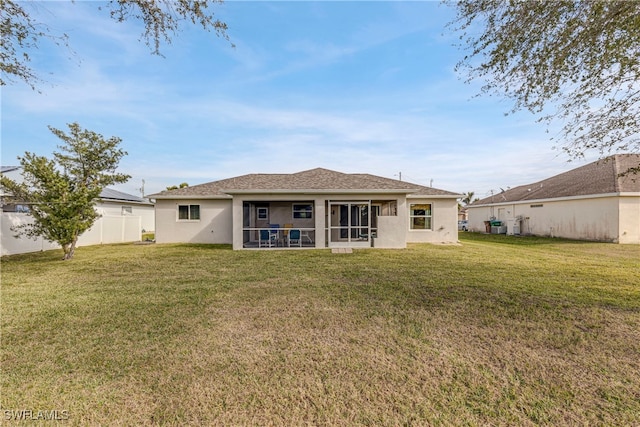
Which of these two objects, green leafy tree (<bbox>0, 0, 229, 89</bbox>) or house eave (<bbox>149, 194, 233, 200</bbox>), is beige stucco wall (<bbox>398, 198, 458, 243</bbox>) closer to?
house eave (<bbox>149, 194, 233, 200</bbox>)

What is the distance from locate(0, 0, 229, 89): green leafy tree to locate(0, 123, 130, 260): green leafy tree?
638cm

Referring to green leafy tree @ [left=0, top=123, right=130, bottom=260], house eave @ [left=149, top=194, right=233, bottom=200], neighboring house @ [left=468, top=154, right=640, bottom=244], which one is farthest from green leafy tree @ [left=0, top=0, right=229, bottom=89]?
neighboring house @ [left=468, top=154, right=640, bottom=244]

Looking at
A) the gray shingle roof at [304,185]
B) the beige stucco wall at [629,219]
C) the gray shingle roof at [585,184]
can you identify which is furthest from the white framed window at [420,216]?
the beige stucco wall at [629,219]

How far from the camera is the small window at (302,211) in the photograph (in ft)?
57.8

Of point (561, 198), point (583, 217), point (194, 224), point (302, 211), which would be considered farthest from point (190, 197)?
point (583, 217)

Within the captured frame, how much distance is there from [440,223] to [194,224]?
14.6 metres

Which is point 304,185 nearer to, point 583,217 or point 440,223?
point 440,223

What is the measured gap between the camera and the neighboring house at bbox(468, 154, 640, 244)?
16.7 metres

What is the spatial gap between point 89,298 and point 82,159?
913cm

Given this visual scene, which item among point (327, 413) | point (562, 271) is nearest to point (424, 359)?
point (327, 413)

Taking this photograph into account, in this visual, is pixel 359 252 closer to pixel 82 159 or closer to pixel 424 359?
pixel 424 359

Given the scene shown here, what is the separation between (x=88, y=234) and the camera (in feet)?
53.9

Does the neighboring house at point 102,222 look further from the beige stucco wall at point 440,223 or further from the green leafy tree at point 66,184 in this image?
the beige stucco wall at point 440,223

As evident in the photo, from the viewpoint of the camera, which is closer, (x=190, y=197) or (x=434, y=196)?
(x=190, y=197)
